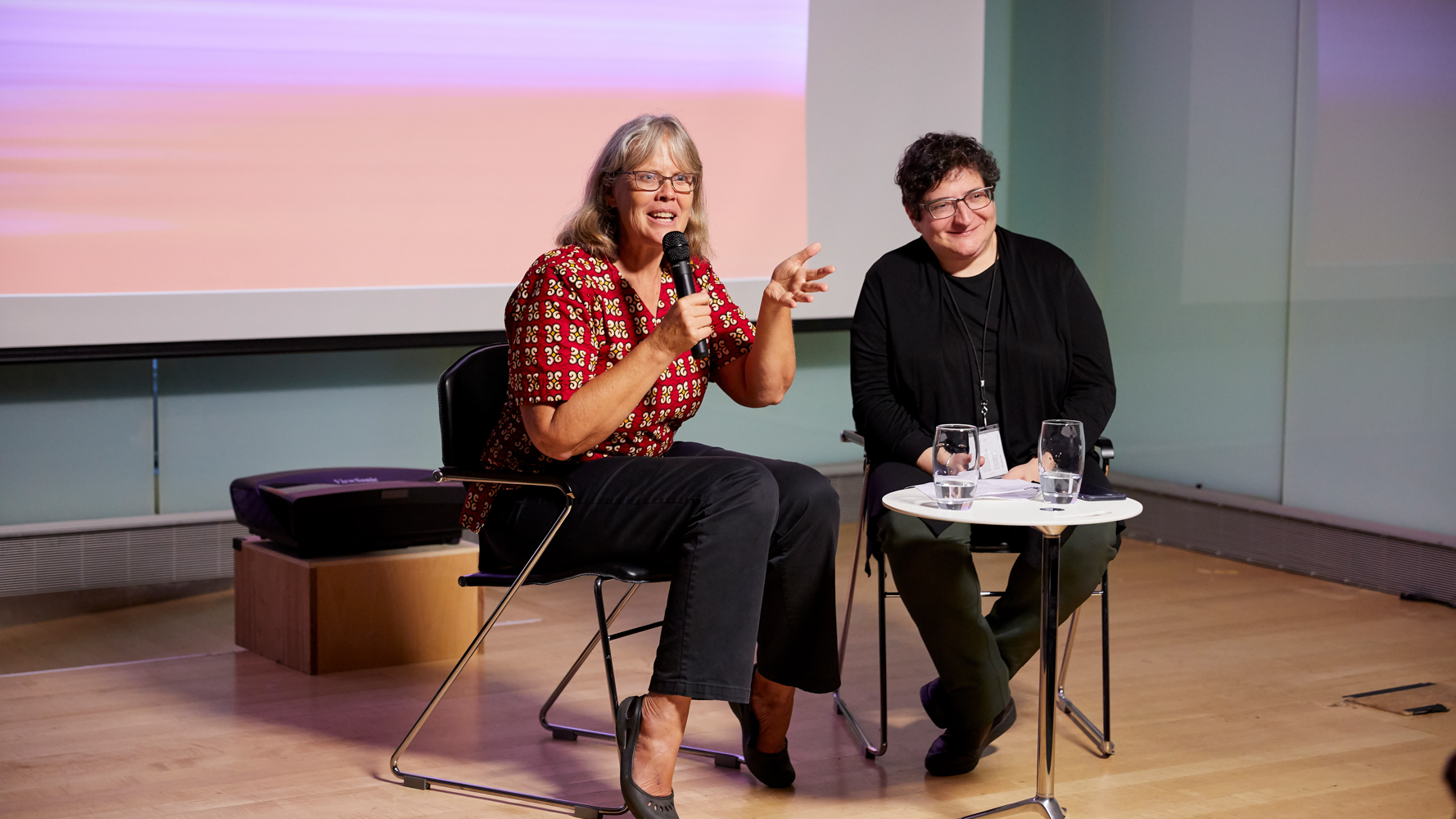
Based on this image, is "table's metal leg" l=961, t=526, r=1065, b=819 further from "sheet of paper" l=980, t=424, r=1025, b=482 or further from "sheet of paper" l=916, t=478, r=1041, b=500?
"sheet of paper" l=980, t=424, r=1025, b=482

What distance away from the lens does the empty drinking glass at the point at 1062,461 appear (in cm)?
213

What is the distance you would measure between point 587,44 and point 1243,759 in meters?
2.97

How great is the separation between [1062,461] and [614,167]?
913mm

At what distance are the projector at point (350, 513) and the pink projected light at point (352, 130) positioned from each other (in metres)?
0.92

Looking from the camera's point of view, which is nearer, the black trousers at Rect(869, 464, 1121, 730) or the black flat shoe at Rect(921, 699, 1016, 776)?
the black trousers at Rect(869, 464, 1121, 730)

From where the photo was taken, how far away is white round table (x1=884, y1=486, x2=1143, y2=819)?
6.75 feet

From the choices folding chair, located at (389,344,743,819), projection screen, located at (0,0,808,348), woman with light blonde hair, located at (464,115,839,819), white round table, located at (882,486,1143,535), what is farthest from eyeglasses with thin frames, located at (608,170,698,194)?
projection screen, located at (0,0,808,348)

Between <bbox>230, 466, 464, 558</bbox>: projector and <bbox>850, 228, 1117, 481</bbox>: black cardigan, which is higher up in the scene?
<bbox>850, 228, 1117, 481</bbox>: black cardigan

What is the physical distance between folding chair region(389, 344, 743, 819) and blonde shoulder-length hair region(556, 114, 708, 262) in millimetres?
307

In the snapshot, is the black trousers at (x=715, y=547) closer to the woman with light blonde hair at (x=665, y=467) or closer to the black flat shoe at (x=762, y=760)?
the woman with light blonde hair at (x=665, y=467)

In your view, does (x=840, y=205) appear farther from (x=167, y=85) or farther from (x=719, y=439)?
(x=167, y=85)

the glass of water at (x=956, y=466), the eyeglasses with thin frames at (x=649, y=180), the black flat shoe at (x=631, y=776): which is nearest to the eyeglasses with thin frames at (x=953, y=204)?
the eyeglasses with thin frames at (x=649, y=180)

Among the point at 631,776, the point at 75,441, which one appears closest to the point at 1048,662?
the point at 631,776

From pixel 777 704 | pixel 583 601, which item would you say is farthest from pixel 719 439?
pixel 777 704
